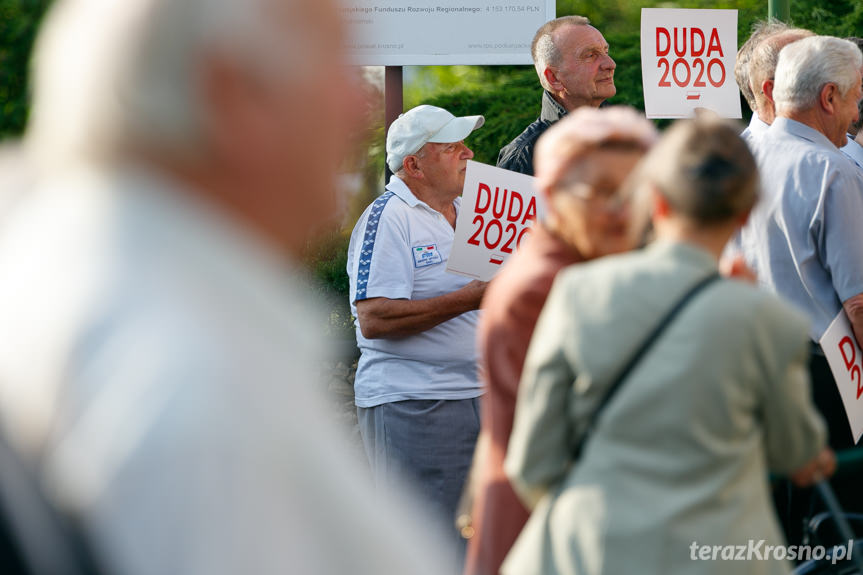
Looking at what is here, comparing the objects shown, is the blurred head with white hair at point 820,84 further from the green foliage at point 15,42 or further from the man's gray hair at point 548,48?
the green foliage at point 15,42

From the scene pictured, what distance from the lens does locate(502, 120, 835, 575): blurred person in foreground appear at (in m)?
2.01

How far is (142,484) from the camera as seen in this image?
640mm

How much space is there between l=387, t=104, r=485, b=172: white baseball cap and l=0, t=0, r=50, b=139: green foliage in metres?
3.05

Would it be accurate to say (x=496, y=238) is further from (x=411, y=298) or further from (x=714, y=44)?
(x=714, y=44)

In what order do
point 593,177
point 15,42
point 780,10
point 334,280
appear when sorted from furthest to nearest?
point 334,280 → point 15,42 → point 780,10 → point 593,177

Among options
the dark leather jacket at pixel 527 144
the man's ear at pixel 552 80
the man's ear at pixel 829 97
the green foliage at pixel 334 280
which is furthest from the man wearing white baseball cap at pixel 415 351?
the green foliage at pixel 334 280

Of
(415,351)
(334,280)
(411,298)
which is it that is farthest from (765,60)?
(334,280)

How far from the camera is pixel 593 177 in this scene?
2371 millimetres

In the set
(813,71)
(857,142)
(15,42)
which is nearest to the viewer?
(813,71)

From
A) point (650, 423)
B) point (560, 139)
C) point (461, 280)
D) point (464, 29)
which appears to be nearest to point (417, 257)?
point (461, 280)

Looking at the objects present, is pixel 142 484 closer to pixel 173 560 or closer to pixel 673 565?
pixel 173 560

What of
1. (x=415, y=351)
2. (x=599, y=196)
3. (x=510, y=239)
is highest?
(x=599, y=196)

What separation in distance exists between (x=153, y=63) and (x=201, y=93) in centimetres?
4

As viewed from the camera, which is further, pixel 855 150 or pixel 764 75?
pixel 855 150
